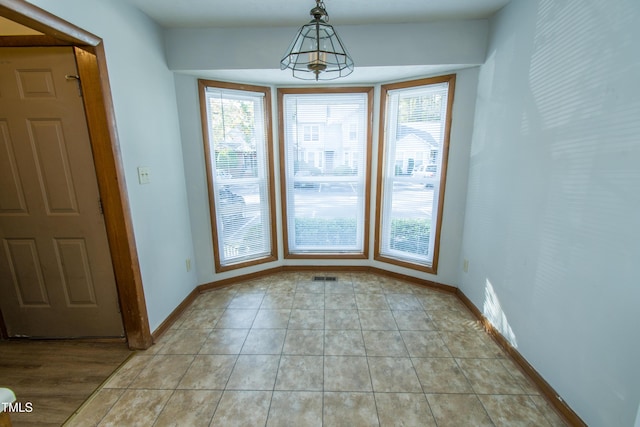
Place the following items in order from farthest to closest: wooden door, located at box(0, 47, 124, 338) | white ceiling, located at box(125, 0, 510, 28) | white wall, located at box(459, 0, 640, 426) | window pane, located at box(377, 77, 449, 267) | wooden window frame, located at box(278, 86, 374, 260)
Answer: wooden window frame, located at box(278, 86, 374, 260)
window pane, located at box(377, 77, 449, 267)
white ceiling, located at box(125, 0, 510, 28)
wooden door, located at box(0, 47, 124, 338)
white wall, located at box(459, 0, 640, 426)

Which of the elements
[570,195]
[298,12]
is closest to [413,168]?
[570,195]

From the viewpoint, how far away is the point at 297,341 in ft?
6.64

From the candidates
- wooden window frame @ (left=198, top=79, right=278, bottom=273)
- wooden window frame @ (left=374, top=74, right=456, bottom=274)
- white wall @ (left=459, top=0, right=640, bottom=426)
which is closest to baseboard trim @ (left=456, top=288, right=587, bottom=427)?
white wall @ (left=459, top=0, right=640, bottom=426)

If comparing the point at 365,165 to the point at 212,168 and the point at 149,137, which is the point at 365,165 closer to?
the point at 212,168

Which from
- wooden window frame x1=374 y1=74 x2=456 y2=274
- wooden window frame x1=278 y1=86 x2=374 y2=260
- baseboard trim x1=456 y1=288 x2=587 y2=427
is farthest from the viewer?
wooden window frame x1=278 y1=86 x2=374 y2=260

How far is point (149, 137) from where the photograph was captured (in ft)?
6.61

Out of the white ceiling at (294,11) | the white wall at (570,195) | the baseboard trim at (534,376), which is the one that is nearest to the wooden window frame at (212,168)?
the white ceiling at (294,11)

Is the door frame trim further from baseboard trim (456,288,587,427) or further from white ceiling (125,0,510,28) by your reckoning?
baseboard trim (456,288,587,427)

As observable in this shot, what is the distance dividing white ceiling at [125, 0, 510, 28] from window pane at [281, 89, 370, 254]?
2.52 ft

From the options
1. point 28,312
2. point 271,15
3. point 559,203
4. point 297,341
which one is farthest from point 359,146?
point 28,312

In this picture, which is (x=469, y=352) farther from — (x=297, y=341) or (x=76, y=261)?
(x=76, y=261)

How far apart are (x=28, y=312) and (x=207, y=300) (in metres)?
1.27

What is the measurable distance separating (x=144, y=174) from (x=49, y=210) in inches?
25.2

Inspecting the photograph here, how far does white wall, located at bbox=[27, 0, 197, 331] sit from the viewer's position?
1674 mm
